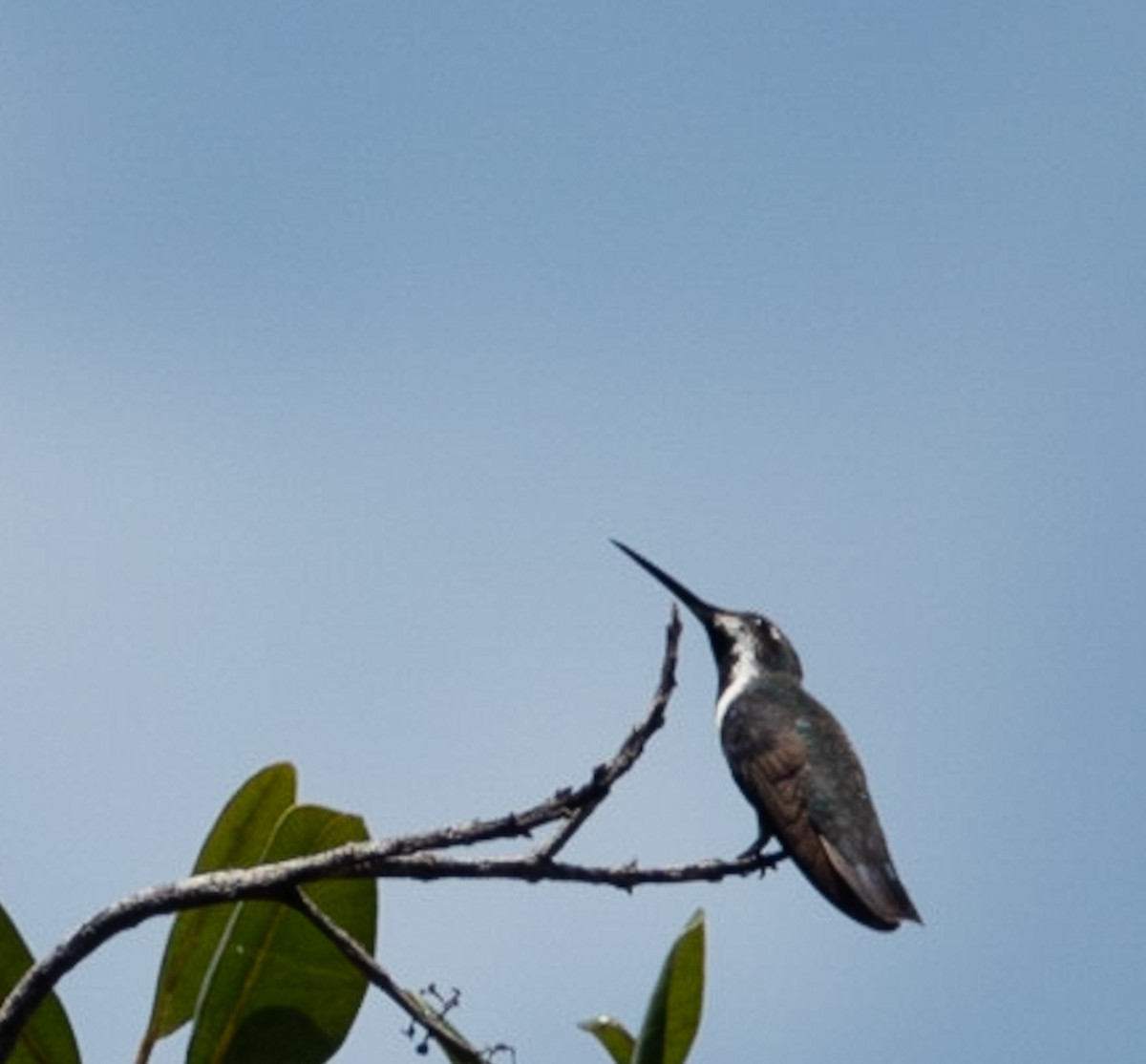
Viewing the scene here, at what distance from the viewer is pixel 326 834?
182 inches

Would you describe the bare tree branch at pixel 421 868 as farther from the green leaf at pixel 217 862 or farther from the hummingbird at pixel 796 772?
the hummingbird at pixel 796 772

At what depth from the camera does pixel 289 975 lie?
4734 millimetres

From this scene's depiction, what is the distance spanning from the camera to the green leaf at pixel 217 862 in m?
4.88

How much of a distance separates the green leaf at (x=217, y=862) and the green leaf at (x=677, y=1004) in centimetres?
126

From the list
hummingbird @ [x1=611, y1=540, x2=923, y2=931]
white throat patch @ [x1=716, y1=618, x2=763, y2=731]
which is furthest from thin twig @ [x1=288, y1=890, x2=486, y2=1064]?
white throat patch @ [x1=716, y1=618, x2=763, y2=731]

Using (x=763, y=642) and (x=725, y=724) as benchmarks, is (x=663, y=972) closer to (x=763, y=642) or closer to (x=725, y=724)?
(x=725, y=724)

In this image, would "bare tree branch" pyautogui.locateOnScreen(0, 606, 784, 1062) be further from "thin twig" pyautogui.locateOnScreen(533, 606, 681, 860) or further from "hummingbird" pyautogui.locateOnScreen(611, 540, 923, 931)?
"hummingbird" pyautogui.locateOnScreen(611, 540, 923, 931)

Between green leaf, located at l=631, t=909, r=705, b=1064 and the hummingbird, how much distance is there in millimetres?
2036

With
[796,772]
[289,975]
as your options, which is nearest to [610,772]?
[289,975]

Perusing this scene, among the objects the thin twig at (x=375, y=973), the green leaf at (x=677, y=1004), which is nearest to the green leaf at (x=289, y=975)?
the thin twig at (x=375, y=973)

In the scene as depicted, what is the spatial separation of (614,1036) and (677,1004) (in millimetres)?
335

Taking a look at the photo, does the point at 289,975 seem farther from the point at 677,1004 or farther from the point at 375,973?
the point at 677,1004

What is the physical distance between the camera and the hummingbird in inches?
243

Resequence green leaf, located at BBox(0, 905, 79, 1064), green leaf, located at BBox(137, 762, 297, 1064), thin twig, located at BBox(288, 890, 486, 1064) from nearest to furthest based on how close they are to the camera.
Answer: thin twig, located at BBox(288, 890, 486, 1064), green leaf, located at BBox(0, 905, 79, 1064), green leaf, located at BBox(137, 762, 297, 1064)
